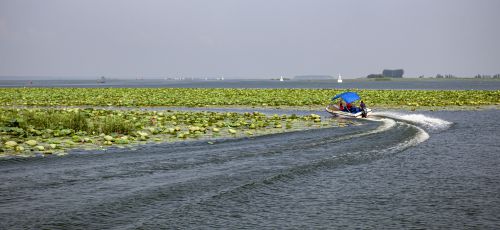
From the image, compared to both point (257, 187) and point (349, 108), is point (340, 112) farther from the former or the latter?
point (257, 187)

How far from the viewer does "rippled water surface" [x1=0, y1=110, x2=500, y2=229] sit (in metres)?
10.8

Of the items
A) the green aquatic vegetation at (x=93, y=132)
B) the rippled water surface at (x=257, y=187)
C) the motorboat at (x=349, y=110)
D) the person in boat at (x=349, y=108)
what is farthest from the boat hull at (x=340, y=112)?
the rippled water surface at (x=257, y=187)

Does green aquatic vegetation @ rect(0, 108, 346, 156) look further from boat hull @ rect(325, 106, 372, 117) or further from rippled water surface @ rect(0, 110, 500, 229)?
boat hull @ rect(325, 106, 372, 117)

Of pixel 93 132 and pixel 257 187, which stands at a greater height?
pixel 93 132

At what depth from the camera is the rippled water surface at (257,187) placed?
10789 millimetres

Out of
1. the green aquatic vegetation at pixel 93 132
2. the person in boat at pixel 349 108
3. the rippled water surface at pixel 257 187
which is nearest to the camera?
the rippled water surface at pixel 257 187

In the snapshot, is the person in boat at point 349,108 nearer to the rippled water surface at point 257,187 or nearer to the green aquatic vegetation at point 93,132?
the green aquatic vegetation at point 93,132

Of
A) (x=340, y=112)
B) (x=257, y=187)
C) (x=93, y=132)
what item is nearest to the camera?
(x=257, y=187)

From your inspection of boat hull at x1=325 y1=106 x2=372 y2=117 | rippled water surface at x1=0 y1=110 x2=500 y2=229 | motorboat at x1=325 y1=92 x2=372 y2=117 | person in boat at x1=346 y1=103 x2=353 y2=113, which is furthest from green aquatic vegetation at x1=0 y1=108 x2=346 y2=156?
person in boat at x1=346 y1=103 x2=353 y2=113

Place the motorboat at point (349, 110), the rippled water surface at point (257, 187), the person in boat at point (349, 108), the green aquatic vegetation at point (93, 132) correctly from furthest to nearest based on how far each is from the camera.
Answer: the person in boat at point (349, 108) < the motorboat at point (349, 110) < the green aquatic vegetation at point (93, 132) < the rippled water surface at point (257, 187)

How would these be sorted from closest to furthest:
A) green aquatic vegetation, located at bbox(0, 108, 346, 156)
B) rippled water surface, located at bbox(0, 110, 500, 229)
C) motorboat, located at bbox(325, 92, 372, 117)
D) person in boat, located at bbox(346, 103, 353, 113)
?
rippled water surface, located at bbox(0, 110, 500, 229)
green aquatic vegetation, located at bbox(0, 108, 346, 156)
motorboat, located at bbox(325, 92, 372, 117)
person in boat, located at bbox(346, 103, 353, 113)

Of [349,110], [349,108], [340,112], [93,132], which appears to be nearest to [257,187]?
[93,132]

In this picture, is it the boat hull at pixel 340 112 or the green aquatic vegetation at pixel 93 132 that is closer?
the green aquatic vegetation at pixel 93 132

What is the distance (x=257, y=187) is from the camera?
13781 mm
